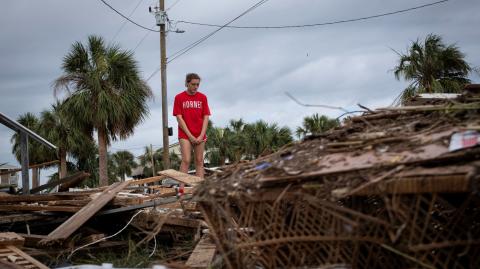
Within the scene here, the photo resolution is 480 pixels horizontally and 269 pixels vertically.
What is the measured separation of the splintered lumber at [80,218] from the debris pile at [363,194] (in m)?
2.34

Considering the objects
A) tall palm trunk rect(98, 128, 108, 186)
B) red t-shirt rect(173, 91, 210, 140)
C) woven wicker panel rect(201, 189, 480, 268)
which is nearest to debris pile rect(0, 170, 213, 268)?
red t-shirt rect(173, 91, 210, 140)

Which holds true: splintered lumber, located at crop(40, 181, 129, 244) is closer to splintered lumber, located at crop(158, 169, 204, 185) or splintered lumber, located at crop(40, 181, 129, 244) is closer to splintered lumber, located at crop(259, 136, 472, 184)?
splintered lumber, located at crop(158, 169, 204, 185)

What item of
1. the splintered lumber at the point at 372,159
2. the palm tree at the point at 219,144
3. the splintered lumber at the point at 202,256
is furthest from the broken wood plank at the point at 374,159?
the palm tree at the point at 219,144

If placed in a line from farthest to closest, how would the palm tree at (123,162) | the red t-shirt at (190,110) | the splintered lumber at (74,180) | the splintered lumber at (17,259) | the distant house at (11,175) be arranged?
the palm tree at (123,162), the distant house at (11,175), the splintered lumber at (74,180), the red t-shirt at (190,110), the splintered lumber at (17,259)

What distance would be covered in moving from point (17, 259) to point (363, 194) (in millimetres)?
3395

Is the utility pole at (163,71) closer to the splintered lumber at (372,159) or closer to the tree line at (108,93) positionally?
the tree line at (108,93)

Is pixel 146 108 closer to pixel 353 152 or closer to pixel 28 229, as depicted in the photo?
pixel 28 229

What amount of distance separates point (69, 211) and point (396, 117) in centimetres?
424

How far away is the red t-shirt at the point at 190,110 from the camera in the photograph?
25.0 feet

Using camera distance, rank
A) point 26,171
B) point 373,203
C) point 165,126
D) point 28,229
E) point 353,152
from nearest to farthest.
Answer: point 353,152 < point 373,203 < point 28,229 < point 26,171 < point 165,126

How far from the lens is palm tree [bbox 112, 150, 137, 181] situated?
60.7 m

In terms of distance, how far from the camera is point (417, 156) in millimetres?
2350

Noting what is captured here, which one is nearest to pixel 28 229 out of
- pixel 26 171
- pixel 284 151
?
pixel 26 171

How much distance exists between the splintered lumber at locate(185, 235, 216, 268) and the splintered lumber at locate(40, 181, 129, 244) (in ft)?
4.03
